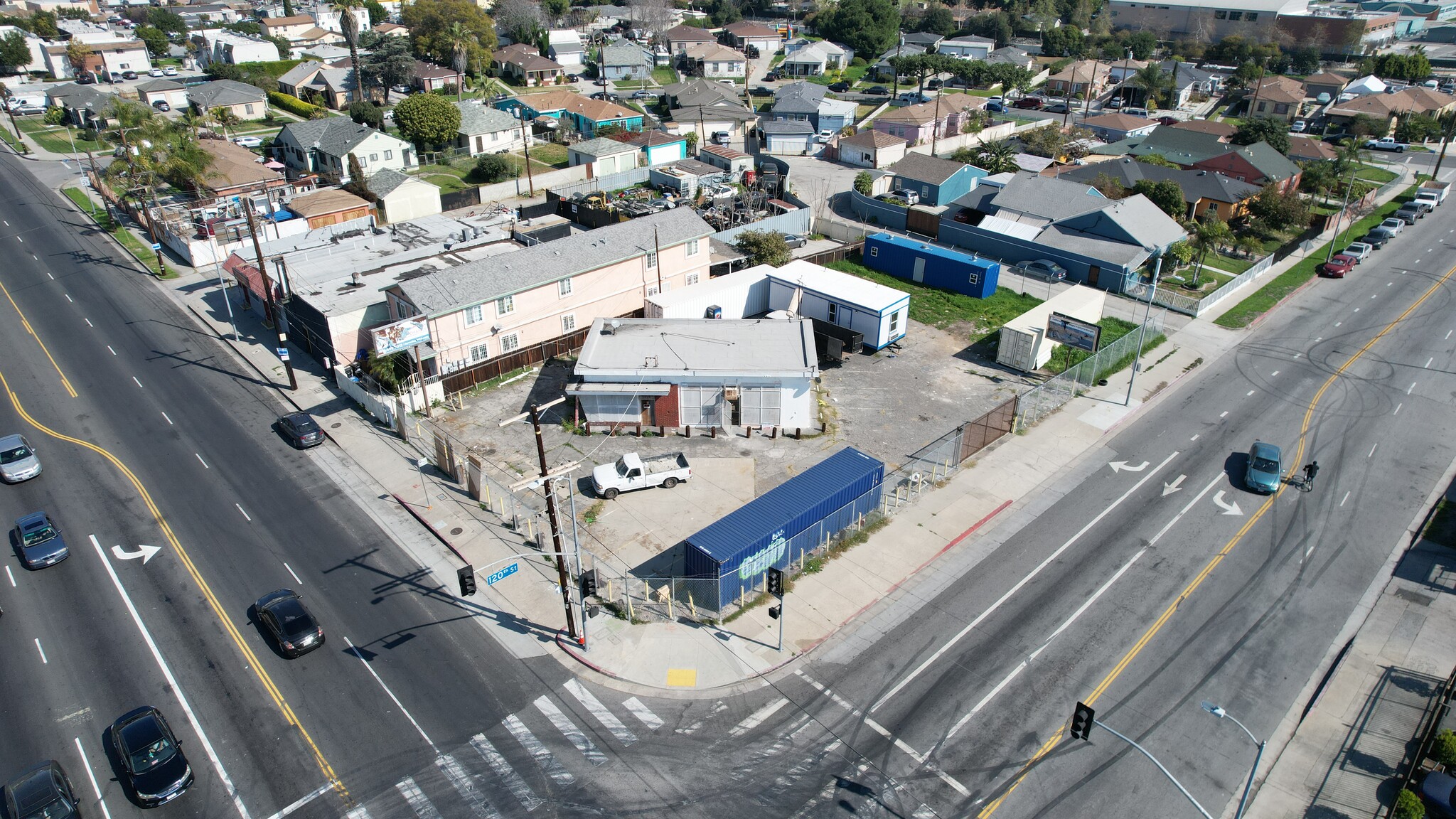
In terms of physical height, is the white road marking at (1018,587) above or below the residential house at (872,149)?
below

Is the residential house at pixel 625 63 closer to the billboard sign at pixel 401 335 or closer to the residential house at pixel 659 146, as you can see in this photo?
the residential house at pixel 659 146

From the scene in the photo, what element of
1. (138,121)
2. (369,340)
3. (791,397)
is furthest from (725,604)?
(138,121)

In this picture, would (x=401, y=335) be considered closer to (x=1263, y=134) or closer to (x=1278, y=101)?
(x=1263, y=134)

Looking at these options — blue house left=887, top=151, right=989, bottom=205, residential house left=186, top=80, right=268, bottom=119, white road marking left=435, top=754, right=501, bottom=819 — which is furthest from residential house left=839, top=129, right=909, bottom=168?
white road marking left=435, top=754, right=501, bottom=819

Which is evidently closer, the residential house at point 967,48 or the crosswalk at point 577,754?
the crosswalk at point 577,754

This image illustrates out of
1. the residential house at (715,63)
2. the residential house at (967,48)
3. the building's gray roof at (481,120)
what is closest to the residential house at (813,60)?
the residential house at (715,63)

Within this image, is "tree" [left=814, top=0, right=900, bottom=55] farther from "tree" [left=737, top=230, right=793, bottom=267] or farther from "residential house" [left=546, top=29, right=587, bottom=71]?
"tree" [left=737, top=230, right=793, bottom=267]

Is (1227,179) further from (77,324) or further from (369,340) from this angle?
(77,324)
